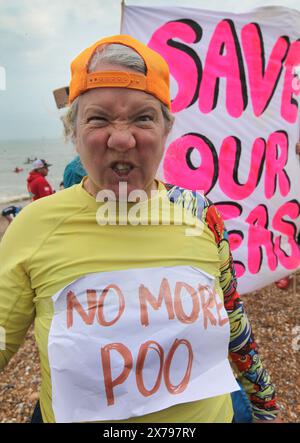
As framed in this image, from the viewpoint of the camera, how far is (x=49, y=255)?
928mm

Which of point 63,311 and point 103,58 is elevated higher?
point 103,58

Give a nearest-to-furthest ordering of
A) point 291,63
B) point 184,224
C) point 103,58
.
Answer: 1. point 103,58
2. point 184,224
3. point 291,63

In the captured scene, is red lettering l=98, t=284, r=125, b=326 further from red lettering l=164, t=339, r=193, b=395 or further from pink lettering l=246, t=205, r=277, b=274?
pink lettering l=246, t=205, r=277, b=274

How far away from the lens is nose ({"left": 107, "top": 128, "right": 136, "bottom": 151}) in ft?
2.68

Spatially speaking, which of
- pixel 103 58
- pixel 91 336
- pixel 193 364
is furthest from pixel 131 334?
pixel 103 58

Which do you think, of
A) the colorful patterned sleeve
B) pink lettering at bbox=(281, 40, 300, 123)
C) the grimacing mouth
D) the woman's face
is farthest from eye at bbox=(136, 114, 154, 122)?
pink lettering at bbox=(281, 40, 300, 123)

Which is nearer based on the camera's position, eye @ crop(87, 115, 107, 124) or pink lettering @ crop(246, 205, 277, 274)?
eye @ crop(87, 115, 107, 124)

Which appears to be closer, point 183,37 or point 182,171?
point 183,37

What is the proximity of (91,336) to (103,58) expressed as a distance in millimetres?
775

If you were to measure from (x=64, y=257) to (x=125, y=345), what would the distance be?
0.31 m

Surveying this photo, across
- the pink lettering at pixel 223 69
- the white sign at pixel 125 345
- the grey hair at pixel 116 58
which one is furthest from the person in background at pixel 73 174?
the white sign at pixel 125 345

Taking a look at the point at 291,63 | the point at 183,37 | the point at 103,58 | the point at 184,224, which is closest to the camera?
the point at 103,58

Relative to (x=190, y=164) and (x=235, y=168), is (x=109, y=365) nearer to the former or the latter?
(x=190, y=164)
